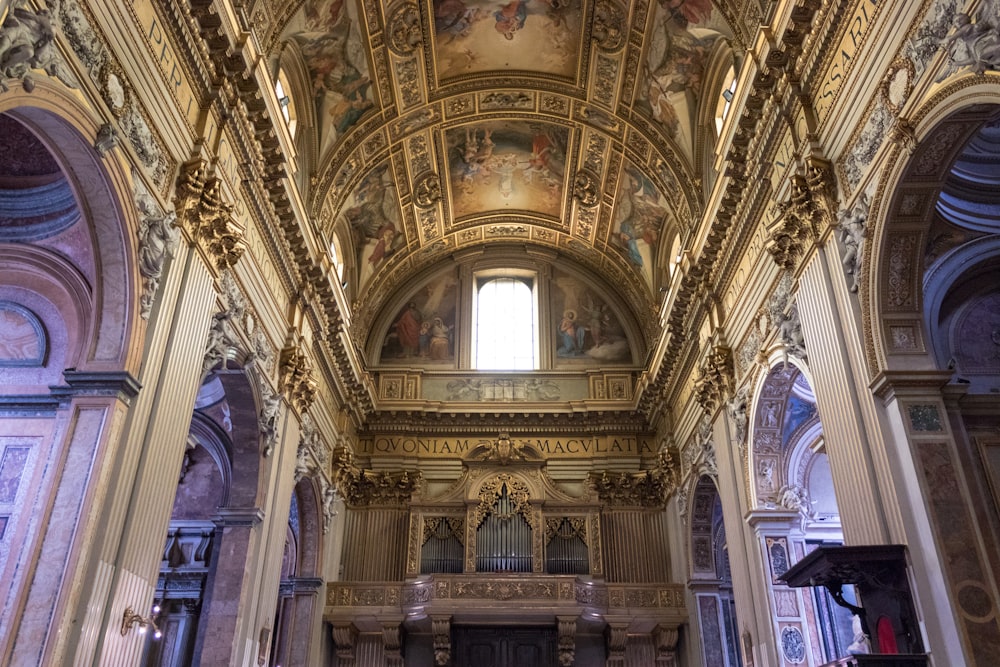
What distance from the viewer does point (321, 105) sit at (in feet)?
50.7

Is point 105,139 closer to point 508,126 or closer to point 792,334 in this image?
point 792,334

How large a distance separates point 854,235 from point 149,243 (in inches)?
311

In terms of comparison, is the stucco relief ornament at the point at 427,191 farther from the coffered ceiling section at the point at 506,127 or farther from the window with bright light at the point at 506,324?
the window with bright light at the point at 506,324

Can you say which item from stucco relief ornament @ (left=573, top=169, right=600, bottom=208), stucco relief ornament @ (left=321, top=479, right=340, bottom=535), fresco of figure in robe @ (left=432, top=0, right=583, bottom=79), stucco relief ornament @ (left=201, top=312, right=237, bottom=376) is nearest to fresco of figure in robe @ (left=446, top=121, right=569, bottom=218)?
stucco relief ornament @ (left=573, top=169, right=600, bottom=208)

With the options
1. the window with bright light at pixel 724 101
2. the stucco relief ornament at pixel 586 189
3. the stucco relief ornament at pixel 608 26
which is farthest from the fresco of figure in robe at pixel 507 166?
the window with bright light at pixel 724 101

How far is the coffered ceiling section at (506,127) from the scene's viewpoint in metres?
15.0

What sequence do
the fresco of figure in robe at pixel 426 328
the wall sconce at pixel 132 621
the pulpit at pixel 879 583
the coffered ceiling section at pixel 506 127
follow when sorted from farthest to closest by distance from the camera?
the fresco of figure in robe at pixel 426 328 < the coffered ceiling section at pixel 506 127 < the wall sconce at pixel 132 621 < the pulpit at pixel 879 583

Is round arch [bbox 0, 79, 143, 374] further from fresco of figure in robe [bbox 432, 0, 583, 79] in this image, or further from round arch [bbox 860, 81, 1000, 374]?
fresco of figure in robe [bbox 432, 0, 583, 79]

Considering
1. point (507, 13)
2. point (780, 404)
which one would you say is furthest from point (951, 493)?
point (507, 13)

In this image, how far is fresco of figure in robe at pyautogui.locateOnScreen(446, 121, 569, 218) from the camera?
19047 mm

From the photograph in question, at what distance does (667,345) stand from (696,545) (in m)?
4.34

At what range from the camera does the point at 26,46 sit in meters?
6.48

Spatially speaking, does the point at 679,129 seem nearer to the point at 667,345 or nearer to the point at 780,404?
the point at 667,345

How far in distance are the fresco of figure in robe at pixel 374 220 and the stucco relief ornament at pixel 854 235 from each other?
1157cm
